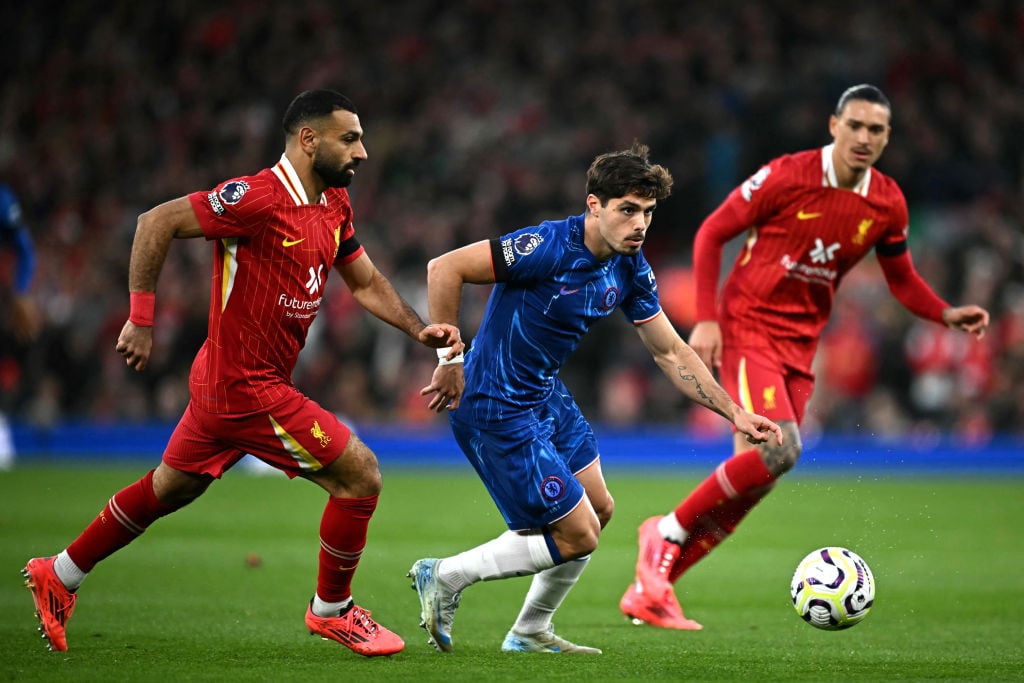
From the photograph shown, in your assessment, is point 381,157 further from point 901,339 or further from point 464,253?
point 464,253

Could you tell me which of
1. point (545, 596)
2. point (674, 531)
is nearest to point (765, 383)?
point (674, 531)

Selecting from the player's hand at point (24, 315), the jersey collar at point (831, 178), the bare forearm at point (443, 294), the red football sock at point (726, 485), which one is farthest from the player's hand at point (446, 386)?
the player's hand at point (24, 315)

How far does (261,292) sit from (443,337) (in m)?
0.87

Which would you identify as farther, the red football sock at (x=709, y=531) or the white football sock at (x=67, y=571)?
the red football sock at (x=709, y=531)

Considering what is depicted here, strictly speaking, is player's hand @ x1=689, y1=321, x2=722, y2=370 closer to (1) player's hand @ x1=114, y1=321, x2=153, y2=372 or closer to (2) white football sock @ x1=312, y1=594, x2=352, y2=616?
(2) white football sock @ x1=312, y1=594, x2=352, y2=616

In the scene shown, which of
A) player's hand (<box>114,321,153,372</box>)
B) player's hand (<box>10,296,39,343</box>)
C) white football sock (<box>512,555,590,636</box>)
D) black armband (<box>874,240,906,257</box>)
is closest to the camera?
player's hand (<box>114,321,153,372</box>)

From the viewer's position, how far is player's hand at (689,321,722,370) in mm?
7762

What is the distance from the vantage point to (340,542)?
6090 millimetres

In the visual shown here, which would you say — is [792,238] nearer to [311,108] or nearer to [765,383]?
[765,383]

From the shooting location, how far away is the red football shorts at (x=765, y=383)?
755cm

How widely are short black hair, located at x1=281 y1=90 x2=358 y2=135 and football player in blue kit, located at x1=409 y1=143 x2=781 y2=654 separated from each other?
2.77 feet

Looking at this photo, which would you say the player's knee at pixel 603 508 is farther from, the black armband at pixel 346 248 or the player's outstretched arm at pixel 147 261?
the player's outstretched arm at pixel 147 261

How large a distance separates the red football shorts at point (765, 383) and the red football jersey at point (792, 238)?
7 cm

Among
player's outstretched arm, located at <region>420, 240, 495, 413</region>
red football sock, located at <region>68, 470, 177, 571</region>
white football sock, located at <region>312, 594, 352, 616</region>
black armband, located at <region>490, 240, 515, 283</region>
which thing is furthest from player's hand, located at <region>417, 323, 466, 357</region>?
red football sock, located at <region>68, 470, 177, 571</region>
